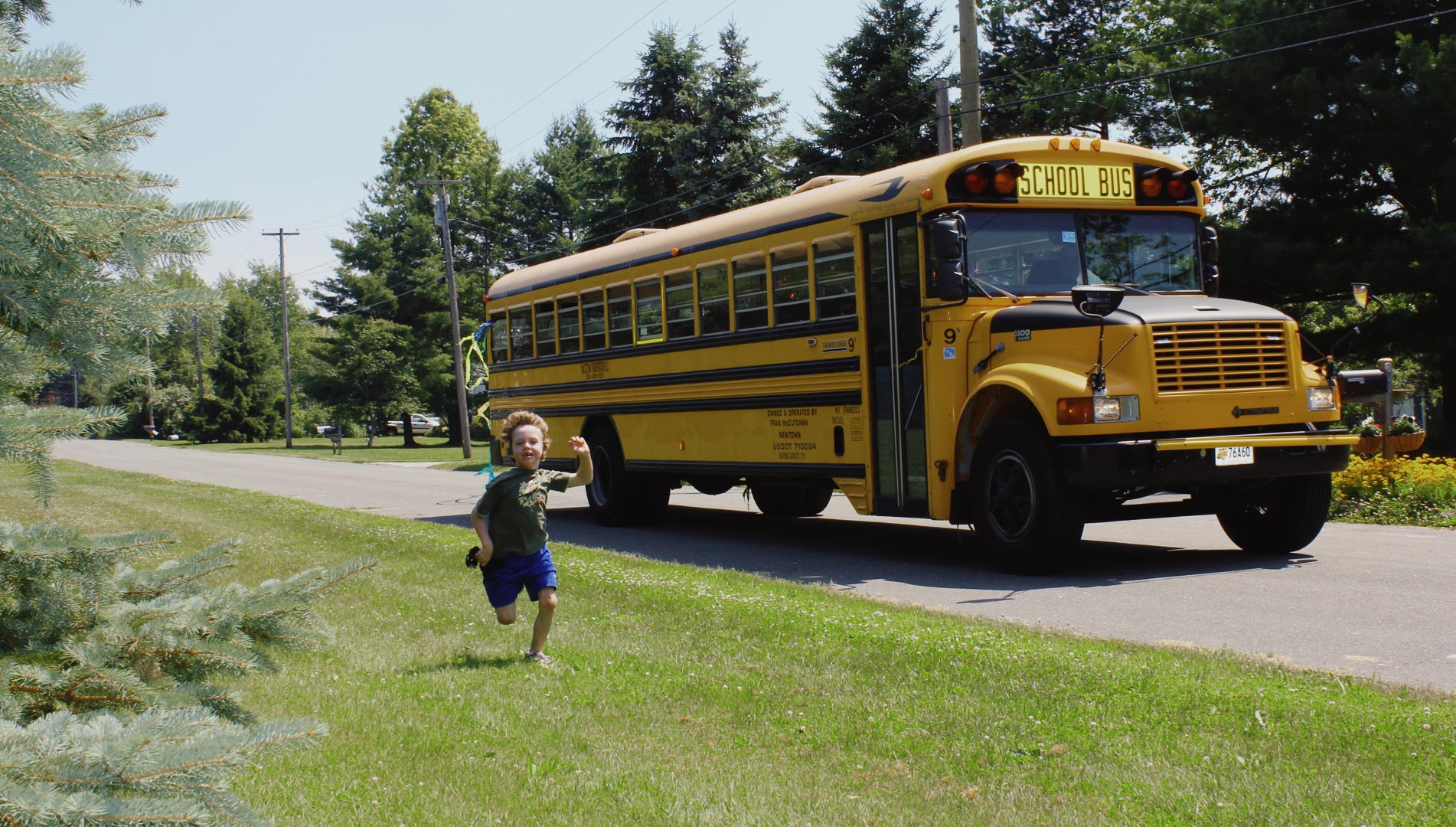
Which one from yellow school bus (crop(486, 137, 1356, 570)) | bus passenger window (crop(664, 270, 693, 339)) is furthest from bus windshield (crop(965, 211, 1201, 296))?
bus passenger window (crop(664, 270, 693, 339))

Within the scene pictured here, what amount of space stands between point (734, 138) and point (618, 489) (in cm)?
2130

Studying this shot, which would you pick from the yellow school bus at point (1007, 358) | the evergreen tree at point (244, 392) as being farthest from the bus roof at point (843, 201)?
the evergreen tree at point (244, 392)

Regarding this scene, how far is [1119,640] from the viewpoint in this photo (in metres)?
6.68

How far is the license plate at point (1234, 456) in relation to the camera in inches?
348

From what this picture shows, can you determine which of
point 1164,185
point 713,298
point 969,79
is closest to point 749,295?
point 713,298

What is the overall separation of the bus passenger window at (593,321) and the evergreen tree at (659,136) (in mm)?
19458

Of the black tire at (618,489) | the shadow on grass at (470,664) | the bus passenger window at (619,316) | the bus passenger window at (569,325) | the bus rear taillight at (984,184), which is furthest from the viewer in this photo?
the bus passenger window at (569,325)

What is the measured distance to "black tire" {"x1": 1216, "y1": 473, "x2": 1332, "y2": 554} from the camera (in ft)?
32.1

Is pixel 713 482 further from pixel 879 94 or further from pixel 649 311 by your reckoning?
pixel 879 94

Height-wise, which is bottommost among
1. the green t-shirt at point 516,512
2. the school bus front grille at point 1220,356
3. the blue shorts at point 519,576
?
the blue shorts at point 519,576

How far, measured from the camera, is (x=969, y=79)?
56.1 ft

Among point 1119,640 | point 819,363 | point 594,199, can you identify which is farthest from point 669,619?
point 594,199

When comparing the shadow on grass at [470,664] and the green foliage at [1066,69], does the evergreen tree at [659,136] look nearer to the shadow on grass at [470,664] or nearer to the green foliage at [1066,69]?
the green foliage at [1066,69]

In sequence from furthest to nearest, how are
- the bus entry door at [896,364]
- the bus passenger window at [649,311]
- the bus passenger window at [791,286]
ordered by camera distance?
the bus passenger window at [649,311] < the bus passenger window at [791,286] < the bus entry door at [896,364]
